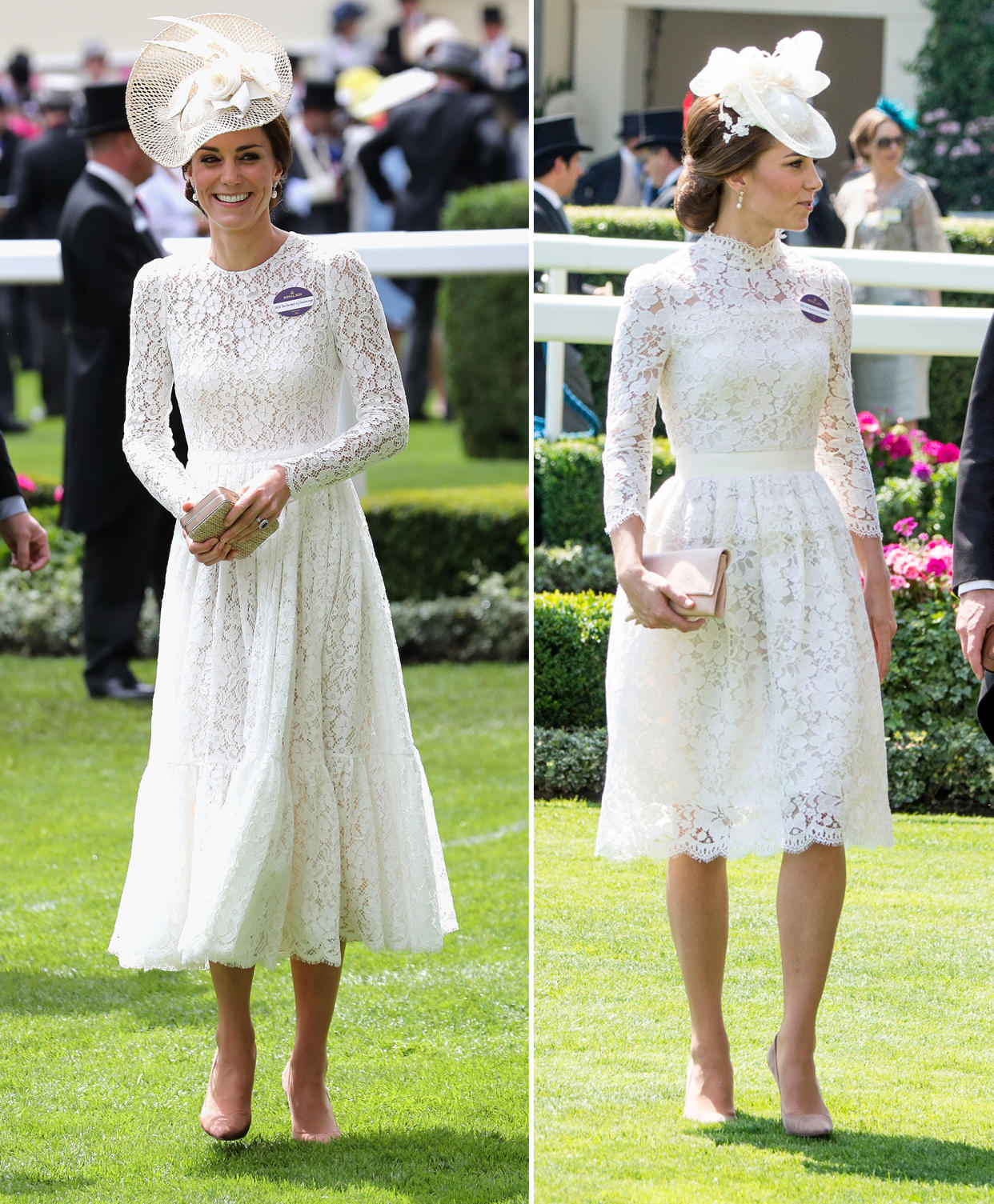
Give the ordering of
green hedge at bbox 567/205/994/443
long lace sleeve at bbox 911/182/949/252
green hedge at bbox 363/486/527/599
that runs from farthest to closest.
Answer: green hedge at bbox 363/486/527/599, long lace sleeve at bbox 911/182/949/252, green hedge at bbox 567/205/994/443

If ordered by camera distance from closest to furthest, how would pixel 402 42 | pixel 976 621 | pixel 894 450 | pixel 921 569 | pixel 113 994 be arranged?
1. pixel 976 621
2. pixel 113 994
3. pixel 921 569
4. pixel 894 450
5. pixel 402 42

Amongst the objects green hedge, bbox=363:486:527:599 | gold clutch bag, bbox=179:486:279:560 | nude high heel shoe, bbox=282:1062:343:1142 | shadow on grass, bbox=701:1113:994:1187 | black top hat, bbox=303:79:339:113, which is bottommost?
green hedge, bbox=363:486:527:599

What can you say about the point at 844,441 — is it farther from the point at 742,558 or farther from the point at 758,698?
the point at 758,698

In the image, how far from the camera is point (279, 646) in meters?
3.27

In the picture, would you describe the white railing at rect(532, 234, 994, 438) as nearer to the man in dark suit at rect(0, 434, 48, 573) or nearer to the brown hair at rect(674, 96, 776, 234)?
the man in dark suit at rect(0, 434, 48, 573)

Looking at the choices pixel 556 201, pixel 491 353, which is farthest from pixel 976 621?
pixel 491 353

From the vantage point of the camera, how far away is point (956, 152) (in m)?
17.1

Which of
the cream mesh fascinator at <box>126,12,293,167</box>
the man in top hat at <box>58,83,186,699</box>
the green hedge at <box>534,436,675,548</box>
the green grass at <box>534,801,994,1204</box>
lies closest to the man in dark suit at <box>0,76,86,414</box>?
the man in top hat at <box>58,83,186,699</box>

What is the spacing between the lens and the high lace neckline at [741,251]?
3.28m

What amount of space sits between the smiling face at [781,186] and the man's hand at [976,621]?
0.72 m

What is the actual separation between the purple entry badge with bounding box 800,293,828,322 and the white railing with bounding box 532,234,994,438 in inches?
97.5

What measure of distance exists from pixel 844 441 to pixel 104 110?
487 cm

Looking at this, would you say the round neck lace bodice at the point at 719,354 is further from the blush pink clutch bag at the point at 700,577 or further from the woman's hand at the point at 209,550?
the woman's hand at the point at 209,550

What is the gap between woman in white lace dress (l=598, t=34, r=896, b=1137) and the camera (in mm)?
3197
